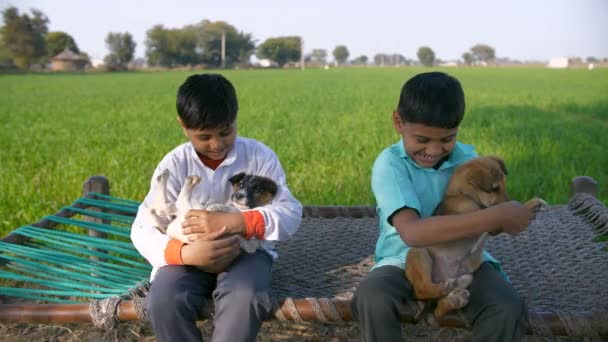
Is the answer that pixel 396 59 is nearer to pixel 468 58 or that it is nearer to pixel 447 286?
pixel 468 58

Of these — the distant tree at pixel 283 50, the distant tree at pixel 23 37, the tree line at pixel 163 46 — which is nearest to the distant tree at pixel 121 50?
the tree line at pixel 163 46

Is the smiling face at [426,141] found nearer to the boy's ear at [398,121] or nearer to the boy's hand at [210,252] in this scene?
the boy's ear at [398,121]

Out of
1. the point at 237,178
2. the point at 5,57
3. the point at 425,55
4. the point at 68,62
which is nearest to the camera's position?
the point at 237,178

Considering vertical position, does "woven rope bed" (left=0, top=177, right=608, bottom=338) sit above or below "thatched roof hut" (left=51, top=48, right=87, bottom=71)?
below

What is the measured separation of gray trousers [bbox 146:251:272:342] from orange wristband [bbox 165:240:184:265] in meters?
0.03

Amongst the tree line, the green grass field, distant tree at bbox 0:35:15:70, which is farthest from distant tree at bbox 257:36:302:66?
the green grass field

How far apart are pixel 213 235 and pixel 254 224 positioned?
162mm

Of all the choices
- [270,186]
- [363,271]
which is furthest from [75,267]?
[363,271]

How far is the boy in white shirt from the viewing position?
6.69ft

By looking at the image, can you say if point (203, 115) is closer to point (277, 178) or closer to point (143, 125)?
point (277, 178)

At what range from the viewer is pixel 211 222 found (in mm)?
2115

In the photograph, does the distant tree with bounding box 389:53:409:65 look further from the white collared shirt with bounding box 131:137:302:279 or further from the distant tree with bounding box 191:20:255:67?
the white collared shirt with bounding box 131:137:302:279

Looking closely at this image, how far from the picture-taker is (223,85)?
2.29 meters

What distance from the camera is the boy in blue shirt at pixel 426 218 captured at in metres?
1.92
